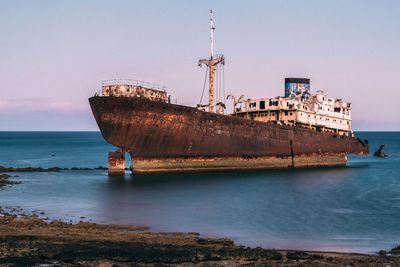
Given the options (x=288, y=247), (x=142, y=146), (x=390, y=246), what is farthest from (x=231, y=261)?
(x=142, y=146)

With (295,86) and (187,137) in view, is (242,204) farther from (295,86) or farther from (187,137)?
(295,86)

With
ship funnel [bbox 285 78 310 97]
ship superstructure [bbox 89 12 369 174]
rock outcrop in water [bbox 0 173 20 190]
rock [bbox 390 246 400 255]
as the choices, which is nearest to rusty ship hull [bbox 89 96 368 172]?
ship superstructure [bbox 89 12 369 174]

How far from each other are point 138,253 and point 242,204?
14148mm

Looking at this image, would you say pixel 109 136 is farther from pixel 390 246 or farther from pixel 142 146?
pixel 390 246

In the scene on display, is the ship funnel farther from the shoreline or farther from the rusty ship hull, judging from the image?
the shoreline

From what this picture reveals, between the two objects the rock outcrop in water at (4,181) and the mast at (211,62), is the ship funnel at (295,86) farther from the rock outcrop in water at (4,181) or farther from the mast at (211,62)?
the rock outcrop in water at (4,181)

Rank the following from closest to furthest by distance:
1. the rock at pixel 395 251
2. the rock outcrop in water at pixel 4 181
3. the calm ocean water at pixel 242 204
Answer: the rock at pixel 395 251, the calm ocean water at pixel 242 204, the rock outcrop in water at pixel 4 181

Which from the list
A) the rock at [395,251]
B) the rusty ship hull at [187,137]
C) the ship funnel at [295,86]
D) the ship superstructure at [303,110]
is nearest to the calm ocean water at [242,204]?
the rock at [395,251]

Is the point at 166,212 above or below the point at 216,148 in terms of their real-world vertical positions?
below

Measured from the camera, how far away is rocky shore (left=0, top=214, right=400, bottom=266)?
13844mm

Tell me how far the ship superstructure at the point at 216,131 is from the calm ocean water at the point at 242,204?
1.64 m

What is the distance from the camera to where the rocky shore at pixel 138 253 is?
45.4 ft

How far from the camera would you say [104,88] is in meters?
39.4

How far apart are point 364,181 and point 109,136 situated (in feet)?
61.4
